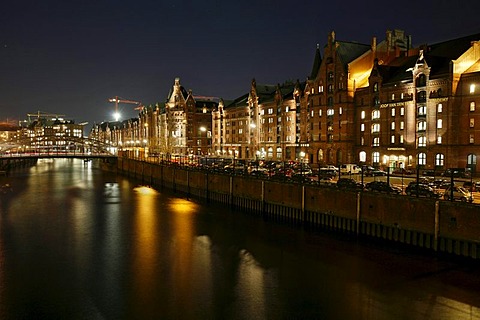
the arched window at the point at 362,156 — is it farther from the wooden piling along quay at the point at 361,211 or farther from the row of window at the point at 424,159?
the wooden piling along quay at the point at 361,211

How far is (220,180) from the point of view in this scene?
57688mm

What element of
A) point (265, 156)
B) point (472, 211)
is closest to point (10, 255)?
point (472, 211)

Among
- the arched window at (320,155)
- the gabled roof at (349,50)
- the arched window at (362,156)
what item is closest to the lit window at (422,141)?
the arched window at (362,156)

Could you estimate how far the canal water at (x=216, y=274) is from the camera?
23.3 m

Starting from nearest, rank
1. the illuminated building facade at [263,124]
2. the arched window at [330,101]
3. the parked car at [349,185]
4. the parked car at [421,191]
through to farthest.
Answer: the parked car at [421,191]
the parked car at [349,185]
the arched window at [330,101]
the illuminated building facade at [263,124]

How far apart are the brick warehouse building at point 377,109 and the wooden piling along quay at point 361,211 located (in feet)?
89.0

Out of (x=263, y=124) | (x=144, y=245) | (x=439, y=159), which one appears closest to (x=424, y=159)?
(x=439, y=159)

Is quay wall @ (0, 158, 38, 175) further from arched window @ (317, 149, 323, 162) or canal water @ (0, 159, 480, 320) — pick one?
arched window @ (317, 149, 323, 162)

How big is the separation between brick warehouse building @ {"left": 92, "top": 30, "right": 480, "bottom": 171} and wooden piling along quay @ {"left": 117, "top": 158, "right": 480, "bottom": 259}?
2712 cm

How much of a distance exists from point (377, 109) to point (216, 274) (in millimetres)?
51646

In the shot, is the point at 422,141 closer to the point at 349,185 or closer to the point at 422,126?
the point at 422,126

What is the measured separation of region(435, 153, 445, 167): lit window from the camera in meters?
61.0

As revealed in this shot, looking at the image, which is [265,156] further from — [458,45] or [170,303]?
[170,303]

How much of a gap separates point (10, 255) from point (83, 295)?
11.7 metres
